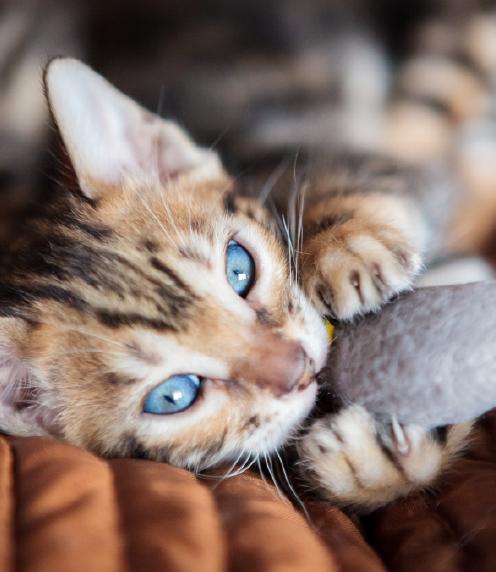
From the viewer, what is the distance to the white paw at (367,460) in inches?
33.3

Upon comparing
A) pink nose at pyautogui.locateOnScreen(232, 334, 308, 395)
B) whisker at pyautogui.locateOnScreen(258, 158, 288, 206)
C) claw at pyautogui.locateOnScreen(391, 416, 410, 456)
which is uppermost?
whisker at pyautogui.locateOnScreen(258, 158, 288, 206)

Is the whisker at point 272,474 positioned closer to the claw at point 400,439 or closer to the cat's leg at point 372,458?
the cat's leg at point 372,458

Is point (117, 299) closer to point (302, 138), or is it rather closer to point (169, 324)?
point (169, 324)

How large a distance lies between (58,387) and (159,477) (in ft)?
0.90

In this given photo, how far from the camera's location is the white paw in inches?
33.3

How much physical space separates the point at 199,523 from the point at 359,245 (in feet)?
1.59

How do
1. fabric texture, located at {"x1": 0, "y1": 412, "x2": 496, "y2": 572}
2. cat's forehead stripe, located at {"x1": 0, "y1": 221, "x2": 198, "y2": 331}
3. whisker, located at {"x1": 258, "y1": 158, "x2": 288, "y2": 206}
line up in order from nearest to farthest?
fabric texture, located at {"x1": 0, "y1": 412, "x2": 496, "y2": 572} < cat's forehead stripe, located at {"x1": 0, "y1": 221, "x2": 198, "y2": 331} < whisker, located at {"x1": 258, "y1": 158, "x2": 288, "y2": 206}

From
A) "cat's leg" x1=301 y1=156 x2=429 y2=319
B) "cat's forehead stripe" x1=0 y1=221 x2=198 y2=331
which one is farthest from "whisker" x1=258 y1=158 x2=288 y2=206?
"cat's forehead stripe" x1=0 y1=221 x2=198 y2=331

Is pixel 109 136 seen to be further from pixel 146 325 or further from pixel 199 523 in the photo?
pixel 199 523

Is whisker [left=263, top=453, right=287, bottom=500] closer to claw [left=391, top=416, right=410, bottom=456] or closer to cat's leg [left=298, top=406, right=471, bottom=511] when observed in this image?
cat's leg [left=298, top=406, right=471, bottom=511]

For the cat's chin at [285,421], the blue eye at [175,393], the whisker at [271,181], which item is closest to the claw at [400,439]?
the cat's chin at [285,421]

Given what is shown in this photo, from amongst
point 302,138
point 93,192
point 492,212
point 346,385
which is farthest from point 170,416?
point 492,212

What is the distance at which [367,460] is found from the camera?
865mm

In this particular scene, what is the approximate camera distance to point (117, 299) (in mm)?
907
